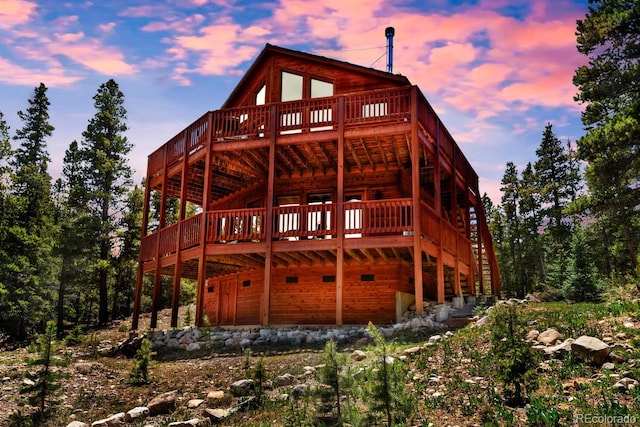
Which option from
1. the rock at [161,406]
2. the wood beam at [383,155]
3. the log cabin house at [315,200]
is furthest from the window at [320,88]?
the rock at [161,406]

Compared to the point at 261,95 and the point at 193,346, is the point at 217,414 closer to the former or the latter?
the point at 193,346

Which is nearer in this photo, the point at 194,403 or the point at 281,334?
the point at 194,403

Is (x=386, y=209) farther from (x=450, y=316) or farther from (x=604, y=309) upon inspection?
(x=604, y=309)

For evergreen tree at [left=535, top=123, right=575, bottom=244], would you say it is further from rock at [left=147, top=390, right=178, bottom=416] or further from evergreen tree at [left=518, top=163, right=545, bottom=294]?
rock at [left=147, top=390, right=178, bottom=416]

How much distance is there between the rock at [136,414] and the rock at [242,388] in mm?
1501

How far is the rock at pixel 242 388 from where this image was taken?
886cm

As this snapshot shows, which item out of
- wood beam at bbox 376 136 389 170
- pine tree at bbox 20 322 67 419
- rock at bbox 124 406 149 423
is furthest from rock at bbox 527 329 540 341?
wood beam at bbox 376 136 389 170

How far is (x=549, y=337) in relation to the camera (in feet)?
28.5

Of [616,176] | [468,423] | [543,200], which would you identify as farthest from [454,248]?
[543,200]

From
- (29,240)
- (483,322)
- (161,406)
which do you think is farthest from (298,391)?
(29,240)

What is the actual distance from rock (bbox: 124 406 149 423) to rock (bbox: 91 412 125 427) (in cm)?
9

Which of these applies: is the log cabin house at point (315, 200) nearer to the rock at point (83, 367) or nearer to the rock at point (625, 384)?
the rock at point (83, 367)

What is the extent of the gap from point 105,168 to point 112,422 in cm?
2838

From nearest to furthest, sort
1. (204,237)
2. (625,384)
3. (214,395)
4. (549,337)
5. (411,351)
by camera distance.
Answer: (625,384), (549,337), (214,395), (411,351), (204,237)
